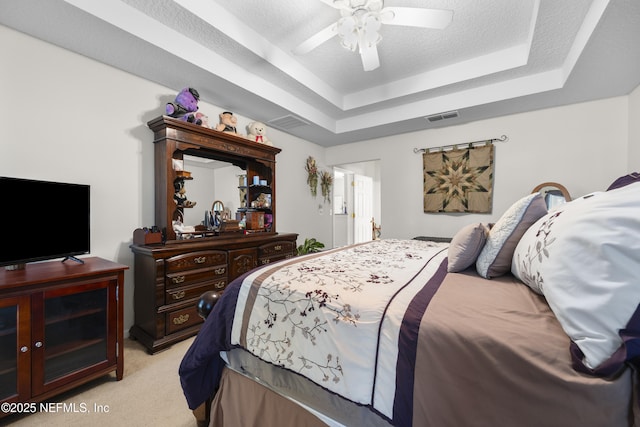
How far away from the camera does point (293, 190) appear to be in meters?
4.02

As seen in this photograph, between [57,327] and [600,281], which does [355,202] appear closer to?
[57,327]

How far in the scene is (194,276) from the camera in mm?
2211

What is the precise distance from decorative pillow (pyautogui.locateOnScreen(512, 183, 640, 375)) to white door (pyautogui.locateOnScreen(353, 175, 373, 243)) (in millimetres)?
5024

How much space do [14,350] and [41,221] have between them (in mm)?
730

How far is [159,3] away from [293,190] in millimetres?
2616

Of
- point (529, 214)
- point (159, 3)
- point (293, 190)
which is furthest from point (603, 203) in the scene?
point (293, 190)

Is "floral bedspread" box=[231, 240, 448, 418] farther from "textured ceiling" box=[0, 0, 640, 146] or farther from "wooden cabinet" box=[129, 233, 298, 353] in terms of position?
"textured ceiling" box=[0, 0, 640, 146]


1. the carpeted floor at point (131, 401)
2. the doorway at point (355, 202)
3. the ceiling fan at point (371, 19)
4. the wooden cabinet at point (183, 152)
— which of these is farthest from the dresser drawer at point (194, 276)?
the doorway at point (355, 202)

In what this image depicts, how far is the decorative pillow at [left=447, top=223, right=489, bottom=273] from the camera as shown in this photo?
1.28m

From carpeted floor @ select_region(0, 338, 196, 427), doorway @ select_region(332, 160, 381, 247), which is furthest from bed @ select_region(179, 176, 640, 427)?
doorway @ select_region(332, 160, 381, 247)

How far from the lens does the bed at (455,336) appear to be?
1.90ft

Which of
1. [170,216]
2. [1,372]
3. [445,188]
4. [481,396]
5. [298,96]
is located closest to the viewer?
[481,396]

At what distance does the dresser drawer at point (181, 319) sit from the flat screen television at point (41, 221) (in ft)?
2.56

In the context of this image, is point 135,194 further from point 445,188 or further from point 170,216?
point 445,188
